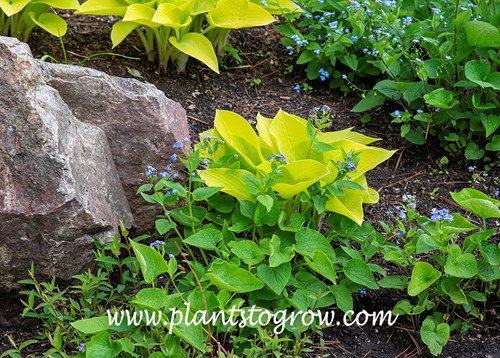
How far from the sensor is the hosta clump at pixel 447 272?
2889 millimetres

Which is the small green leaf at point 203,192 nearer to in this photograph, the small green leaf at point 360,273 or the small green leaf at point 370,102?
the small green leaf at point 360,273

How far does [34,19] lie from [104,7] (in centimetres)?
36

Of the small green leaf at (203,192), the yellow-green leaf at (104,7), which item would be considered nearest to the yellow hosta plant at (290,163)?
the small green leaf at (203,192)

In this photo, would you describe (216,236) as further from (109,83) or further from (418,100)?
(418,100)

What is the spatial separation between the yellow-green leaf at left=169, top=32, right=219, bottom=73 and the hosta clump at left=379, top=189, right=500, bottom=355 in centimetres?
141

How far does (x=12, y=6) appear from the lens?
12.6ft

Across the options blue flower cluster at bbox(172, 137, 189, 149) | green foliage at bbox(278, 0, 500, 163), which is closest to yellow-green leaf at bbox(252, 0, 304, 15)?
green foliage at bbox(278, 0, 500, 163)

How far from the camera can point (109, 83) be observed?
3268 mm

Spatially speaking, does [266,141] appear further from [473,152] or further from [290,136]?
[473,152]

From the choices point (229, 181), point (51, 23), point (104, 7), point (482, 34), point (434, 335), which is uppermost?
point (482, 34)

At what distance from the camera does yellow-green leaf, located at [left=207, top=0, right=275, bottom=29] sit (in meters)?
4.09

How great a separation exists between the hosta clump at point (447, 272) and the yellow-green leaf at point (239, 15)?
147 centimetres

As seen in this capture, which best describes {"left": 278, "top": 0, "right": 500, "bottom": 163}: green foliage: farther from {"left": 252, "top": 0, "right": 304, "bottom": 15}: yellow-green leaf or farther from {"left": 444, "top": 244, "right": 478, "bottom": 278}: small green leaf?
{"left": 444, "top": 244, "right": 478, "bottom": 278}: small green leaf

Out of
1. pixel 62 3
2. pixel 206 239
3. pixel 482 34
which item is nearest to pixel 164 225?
pixel 206 239
